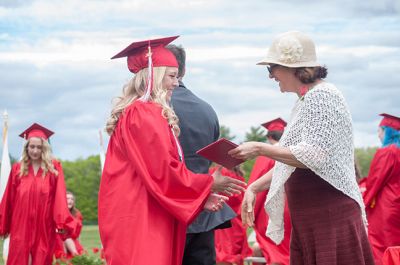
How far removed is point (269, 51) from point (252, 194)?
0.85m

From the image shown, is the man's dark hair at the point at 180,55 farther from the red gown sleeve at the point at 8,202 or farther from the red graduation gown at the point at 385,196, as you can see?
the red graduation gown at the point at 385,196

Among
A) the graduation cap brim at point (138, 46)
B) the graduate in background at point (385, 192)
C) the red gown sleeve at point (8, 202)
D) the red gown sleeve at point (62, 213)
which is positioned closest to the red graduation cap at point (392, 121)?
the graduate in background at point (385, 192)

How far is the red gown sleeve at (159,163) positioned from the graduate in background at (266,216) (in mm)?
5813

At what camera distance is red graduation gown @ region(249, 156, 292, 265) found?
11578 millimetres

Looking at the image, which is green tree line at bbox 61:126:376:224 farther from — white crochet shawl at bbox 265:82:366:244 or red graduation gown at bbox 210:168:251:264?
white crochet shawl at bbox 265:82:366:244

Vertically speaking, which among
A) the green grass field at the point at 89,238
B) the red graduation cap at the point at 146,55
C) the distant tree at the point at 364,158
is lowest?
the green grass field at the point at 89,238

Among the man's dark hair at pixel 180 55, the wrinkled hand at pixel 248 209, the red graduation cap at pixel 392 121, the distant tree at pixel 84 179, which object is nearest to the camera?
the wrinkled hand at pixel 248 209

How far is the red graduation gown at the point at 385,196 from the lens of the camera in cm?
1251

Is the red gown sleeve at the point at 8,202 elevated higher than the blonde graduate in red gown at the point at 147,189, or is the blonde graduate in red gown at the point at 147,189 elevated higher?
the blonde graduate in red gown at the point at 147,189

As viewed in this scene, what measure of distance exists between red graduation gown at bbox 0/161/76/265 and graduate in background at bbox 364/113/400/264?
406 cm

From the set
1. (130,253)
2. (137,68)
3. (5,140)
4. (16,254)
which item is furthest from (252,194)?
(5,140)

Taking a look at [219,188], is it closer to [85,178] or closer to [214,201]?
[214,201]

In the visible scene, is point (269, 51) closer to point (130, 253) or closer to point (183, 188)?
point (183, 188)

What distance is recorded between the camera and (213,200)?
19.2 feet
